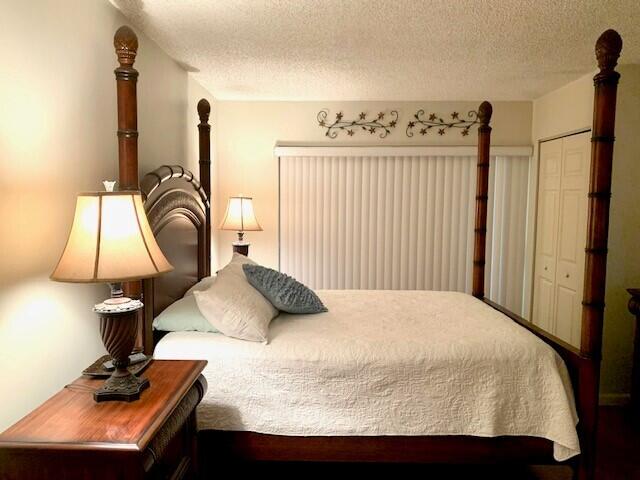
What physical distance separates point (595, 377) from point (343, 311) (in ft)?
4.13

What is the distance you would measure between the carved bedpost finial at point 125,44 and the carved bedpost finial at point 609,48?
6.03 ft

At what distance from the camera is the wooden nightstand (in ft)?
3.81

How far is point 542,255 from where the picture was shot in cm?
404

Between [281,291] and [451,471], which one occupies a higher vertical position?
[281,291]

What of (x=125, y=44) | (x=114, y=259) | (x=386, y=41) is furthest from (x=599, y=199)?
(x=125, y=44)

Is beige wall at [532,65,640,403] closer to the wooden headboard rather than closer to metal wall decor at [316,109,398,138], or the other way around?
metal wall decor at [316,109,398,138]

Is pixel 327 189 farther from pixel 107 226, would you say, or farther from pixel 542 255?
pixel 107 226

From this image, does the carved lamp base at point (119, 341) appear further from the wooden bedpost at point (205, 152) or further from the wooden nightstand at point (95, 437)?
the wooden bedpost at point (205, 152)

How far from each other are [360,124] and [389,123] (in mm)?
267

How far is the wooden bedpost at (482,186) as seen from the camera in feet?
9.98

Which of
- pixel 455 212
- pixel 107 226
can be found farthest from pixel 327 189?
pixel 107 226

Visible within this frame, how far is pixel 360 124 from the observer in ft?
14.0

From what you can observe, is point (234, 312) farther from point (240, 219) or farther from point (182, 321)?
point (240, 219)

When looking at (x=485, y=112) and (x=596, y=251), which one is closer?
(x=596, y=251)
